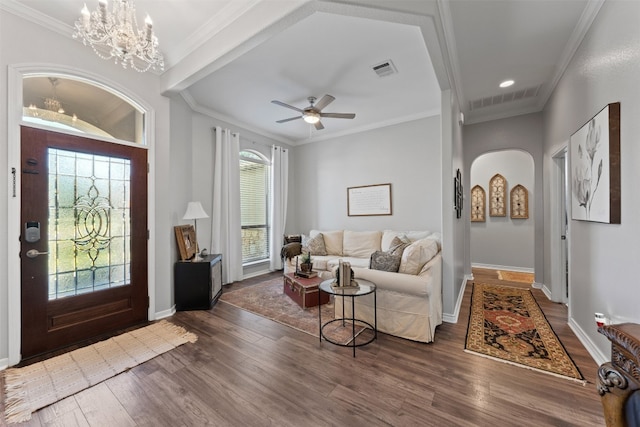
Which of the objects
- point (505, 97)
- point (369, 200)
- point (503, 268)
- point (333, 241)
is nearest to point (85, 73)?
point (333, 241)

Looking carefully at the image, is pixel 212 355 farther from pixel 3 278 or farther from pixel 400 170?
pixel 400 170

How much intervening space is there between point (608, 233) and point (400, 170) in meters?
3.06

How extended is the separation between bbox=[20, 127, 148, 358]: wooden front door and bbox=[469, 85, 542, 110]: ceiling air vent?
493 centimetres

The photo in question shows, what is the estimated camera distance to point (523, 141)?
430 centimetres

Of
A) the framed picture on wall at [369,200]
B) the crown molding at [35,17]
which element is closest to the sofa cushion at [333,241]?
the framed picture on wall at [369,200]

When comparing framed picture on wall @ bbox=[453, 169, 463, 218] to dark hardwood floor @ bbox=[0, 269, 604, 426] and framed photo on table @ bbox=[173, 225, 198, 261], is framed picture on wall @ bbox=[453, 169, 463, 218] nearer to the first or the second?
dark hardwood floor @ bbox=[0, 269, 604, 426]

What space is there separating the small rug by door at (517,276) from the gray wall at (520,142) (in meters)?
0.48

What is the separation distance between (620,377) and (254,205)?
523cm

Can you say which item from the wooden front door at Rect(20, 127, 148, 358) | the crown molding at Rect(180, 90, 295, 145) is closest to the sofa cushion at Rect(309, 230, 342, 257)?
the crown molding at Rect(180, 90, 295, 145)

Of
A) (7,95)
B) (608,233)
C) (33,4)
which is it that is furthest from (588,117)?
(7,95)

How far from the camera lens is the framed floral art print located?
1.90 metres

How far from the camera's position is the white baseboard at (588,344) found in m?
2.09

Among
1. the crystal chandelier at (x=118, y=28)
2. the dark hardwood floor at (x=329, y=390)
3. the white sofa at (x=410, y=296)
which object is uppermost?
the crystal chandelier at (x=118, y=28)

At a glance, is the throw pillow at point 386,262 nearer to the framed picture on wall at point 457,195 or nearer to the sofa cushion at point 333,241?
the framed picture on wall at point 457,195
